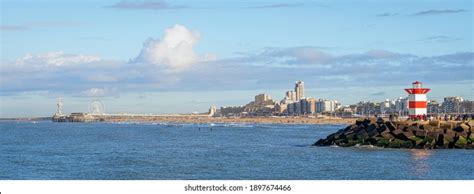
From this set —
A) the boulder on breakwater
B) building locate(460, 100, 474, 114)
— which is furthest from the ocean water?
building locate(460, 100, 474, 114)

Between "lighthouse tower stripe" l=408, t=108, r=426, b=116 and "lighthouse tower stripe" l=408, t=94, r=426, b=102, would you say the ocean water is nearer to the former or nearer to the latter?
"lighthouse tower stripe" l=408, t=108, r=426, b=116

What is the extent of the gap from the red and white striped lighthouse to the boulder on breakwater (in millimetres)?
1726

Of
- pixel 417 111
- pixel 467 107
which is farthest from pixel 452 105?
pixel 417 111

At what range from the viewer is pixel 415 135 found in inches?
1598

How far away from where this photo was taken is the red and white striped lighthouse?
43.3 metres

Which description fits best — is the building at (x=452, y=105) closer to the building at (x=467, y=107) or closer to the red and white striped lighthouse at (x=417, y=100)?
the building at (x=467, y=107)

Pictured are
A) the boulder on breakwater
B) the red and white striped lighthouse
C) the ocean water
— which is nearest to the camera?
the ocean water

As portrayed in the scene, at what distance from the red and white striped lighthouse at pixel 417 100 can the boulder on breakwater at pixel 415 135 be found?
173 centimetres

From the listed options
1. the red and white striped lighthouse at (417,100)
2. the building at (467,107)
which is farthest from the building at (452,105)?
the red and white striped lighthouse at (417,100)

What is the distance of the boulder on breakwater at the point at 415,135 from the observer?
129 feet

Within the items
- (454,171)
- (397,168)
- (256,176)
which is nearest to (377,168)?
(397,168)

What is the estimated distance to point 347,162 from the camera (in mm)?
33000
